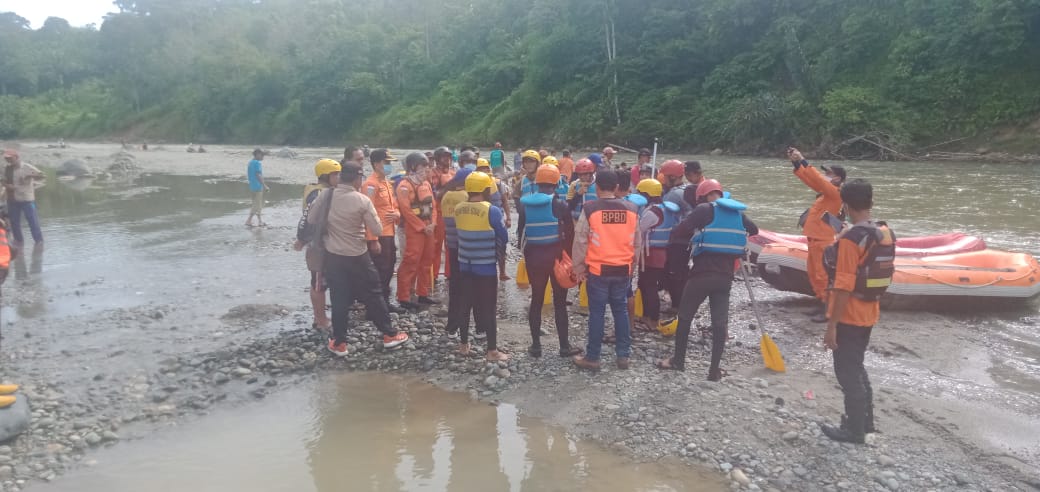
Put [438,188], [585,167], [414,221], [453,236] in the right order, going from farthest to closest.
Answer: [438,188], [453,236], [414,221], [585,167]

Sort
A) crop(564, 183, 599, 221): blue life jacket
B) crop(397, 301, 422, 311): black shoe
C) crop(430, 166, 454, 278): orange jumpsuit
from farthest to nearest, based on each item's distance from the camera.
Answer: crop(430, 166, 454, 278): orange jumpsuit → crop(397, 301, 422, 311): black shoe → crop(564, 183, 599, 221): blue life jacket

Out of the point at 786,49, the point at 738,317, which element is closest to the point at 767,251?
the point at 738,317

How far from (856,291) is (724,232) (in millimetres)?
1285

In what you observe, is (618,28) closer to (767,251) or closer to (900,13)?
(900,13)

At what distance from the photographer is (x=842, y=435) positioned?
437cm

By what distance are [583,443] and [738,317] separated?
3503mm

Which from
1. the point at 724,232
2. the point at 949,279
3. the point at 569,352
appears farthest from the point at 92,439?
the point at 949,279

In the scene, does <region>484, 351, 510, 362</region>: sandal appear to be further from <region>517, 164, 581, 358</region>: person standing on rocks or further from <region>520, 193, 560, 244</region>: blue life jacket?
<region>520, 193, 560, 244</region>: blue life jacket

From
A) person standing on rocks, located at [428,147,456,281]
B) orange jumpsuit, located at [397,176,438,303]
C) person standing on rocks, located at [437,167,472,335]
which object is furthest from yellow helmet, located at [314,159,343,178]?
person standing on rocks, located at [428,147,456,281]

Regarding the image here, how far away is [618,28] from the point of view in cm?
4309

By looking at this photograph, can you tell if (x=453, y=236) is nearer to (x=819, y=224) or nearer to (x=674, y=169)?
(x=674, y=169)

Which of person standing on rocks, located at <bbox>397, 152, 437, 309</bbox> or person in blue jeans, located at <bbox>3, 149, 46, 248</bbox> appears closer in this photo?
person standing on rocks, located at <bbox>397, 152, 437, 309</bbox>

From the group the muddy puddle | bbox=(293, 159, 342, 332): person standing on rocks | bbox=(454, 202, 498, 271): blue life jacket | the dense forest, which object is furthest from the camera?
the dense forest

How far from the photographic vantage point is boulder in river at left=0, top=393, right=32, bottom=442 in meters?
4.40
